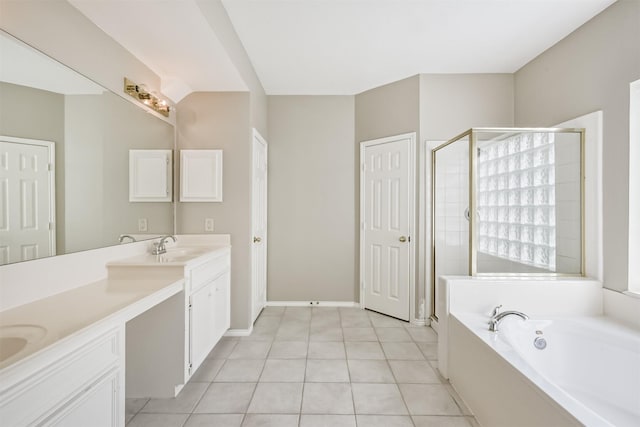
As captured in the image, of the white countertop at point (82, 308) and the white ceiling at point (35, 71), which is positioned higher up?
the white ceiling at point (35, 71)

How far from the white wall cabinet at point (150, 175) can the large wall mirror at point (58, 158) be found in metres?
0.07

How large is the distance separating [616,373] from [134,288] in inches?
104

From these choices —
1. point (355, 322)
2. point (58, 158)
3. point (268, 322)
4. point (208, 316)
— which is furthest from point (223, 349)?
point (58, 158)

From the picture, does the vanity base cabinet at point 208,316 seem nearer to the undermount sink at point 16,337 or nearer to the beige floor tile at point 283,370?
the beige floor tile at point 283,370

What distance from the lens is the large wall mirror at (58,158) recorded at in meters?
1.19

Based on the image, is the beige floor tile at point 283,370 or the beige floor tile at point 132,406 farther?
the beige floor tile at point 283,370

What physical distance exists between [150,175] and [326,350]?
2.01 metres

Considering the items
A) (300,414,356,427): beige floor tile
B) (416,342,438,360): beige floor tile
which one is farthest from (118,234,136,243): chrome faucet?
(416,342,438,360): beige floor tile

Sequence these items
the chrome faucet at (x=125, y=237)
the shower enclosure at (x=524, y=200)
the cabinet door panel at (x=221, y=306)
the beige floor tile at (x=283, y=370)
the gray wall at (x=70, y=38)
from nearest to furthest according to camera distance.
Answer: the gray wall at (x=70, y=38) → the chrome faucet at (x=125, y=237) → the beige floor tile at (x=283, y=370) → the shower enclosure at (x=524, y=200) → the cabinet door panel at (x=221, y=306)

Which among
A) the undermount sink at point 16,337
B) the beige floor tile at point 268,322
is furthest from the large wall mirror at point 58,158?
the beige floor tile at point 268,322

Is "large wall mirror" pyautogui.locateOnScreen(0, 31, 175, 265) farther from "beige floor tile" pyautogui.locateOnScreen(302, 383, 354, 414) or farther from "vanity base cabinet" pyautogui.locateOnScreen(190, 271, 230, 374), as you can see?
"beige floor tile" pyautogui.locateOnScreen(302, 383, 354, 414)

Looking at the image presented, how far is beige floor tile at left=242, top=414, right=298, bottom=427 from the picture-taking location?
1588mm

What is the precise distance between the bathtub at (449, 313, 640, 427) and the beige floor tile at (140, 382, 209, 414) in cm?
166

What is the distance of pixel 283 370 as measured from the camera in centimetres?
212
